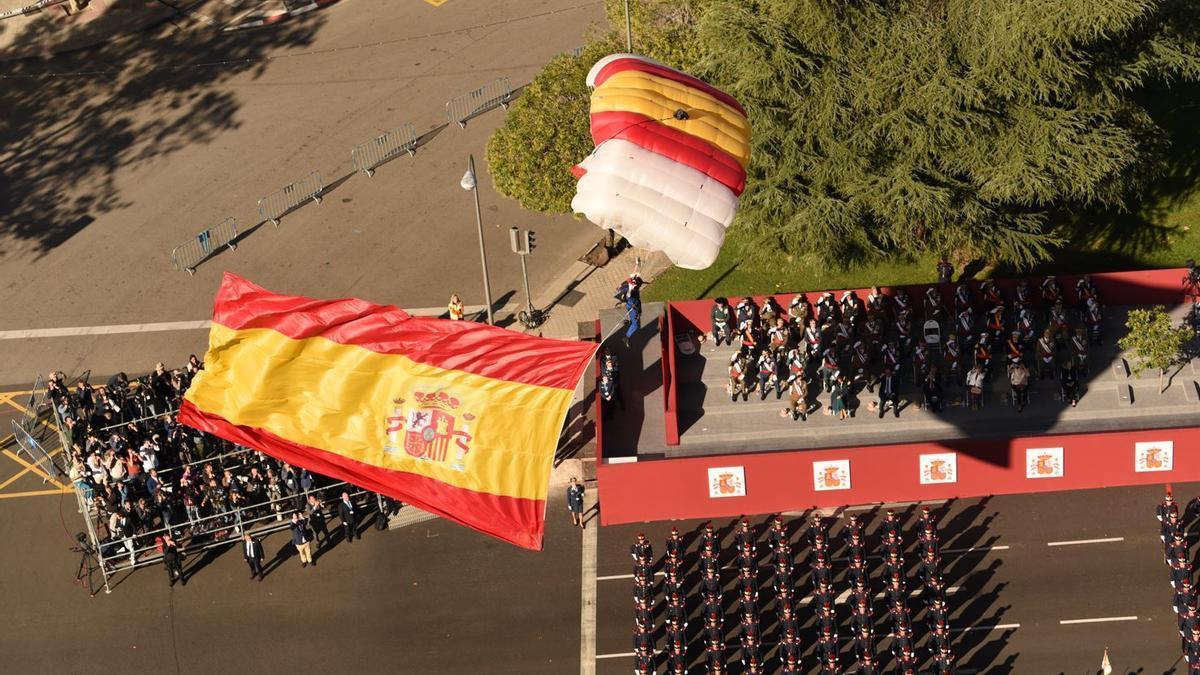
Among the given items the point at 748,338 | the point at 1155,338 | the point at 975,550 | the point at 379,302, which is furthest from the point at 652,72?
the point at 379,302

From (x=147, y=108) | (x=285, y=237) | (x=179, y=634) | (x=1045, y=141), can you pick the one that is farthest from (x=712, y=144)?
(x=147, y=108)

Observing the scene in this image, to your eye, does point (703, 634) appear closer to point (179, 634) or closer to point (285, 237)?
point (179, 634)

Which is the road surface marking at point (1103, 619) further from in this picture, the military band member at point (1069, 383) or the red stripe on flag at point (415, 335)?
the red stripe on flag at point (415, 335)

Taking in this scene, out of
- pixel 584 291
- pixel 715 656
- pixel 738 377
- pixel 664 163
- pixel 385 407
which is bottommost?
pixel 715 656

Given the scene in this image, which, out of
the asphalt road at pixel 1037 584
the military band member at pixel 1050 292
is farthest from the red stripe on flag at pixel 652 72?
the military band member at pixel 1050 292

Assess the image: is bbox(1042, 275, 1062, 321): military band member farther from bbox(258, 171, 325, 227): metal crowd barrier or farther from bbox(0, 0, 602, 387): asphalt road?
bbox(258, 171, 325, 227): metal crowd barrier

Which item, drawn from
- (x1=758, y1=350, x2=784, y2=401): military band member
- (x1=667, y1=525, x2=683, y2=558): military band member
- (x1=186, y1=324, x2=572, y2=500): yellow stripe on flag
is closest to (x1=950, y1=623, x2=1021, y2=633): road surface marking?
(x1=667, y1=525, x2=683, y2=558): military band member

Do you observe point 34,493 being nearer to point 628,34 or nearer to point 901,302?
point 628,34

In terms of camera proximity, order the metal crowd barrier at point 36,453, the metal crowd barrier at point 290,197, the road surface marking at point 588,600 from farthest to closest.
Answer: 1. the metal crowd barrier at point 290,197
2. the metal crowd barrier at point 36,453
3. the road surface marking at point 588,600
